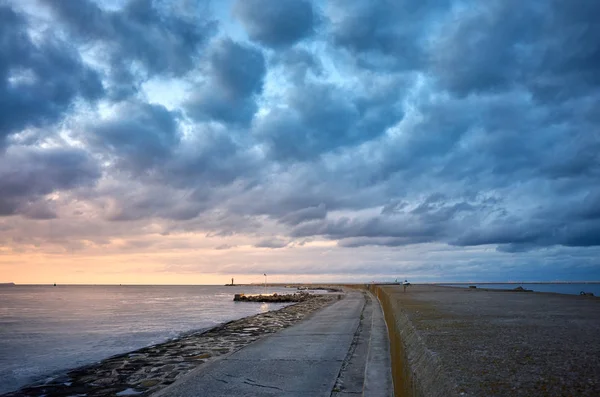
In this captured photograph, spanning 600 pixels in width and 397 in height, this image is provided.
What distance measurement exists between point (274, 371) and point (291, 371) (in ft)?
1.22

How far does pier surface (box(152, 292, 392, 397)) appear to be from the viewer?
755cm

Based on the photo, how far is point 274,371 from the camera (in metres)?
9.05

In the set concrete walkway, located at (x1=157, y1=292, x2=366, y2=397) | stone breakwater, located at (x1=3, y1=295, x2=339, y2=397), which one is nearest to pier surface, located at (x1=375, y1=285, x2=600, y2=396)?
concrete walkway, located at (x1=157, y1=292, x2=366, y2=397)

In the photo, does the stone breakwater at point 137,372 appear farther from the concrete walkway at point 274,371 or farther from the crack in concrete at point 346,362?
the crack in concrete at point 346,362

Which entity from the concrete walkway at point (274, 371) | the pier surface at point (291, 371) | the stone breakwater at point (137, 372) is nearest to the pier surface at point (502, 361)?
the pier surface at point (291, 371)

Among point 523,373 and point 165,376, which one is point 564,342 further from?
point 165,376

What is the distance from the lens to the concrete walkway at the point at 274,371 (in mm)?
7559

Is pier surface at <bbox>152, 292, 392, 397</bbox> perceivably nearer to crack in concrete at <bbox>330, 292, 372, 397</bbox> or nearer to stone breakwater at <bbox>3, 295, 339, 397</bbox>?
crack in concrete at <bbox>330, 292, 372, 397</bbox>

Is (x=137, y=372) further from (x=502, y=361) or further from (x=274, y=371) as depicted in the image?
(x=502, y=361)

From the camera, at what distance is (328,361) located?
10.3m

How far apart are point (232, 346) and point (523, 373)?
13.1 metres

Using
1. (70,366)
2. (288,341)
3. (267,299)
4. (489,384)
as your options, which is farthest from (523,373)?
(267,299)

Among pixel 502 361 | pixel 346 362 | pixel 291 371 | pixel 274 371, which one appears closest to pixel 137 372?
pixel 274 371

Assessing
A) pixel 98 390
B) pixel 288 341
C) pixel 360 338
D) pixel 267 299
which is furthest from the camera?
pixel 267 299
